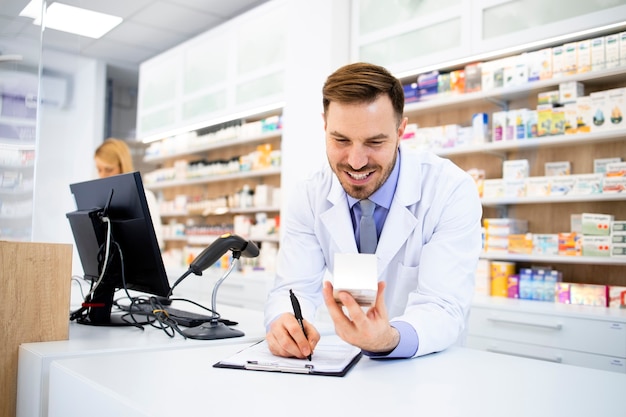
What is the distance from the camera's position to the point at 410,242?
5.55 feet

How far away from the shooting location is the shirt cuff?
4.02 feet

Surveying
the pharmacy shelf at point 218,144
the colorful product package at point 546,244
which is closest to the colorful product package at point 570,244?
the colorful product package at point 546,244

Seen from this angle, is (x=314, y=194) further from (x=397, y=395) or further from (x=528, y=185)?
(x=528, y=185)

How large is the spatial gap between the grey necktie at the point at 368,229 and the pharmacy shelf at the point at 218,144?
3303mm

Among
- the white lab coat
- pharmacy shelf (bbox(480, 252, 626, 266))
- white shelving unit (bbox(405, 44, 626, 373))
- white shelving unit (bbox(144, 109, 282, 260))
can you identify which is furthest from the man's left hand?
white shelving unit (bbox(144, 109, 282, 260))

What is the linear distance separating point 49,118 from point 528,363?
3.61 meters

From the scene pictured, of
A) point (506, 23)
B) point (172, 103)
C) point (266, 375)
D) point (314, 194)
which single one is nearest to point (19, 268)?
point (266, 375)

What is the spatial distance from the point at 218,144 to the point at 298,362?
185 inches

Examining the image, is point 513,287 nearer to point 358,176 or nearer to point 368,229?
point 368,229

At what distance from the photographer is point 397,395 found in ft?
3.14

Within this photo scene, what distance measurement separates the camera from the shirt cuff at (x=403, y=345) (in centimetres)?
123

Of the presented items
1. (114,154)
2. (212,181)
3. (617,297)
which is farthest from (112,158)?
(617,297)

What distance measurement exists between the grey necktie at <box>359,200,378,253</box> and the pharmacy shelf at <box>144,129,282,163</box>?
330 cm

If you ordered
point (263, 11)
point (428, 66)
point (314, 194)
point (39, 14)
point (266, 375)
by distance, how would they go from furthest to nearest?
point (263, 11)
point (428, 66)
point (39, 14)
point (314, 194)
point (266, 375)
